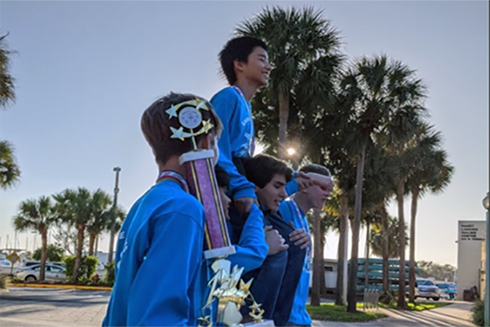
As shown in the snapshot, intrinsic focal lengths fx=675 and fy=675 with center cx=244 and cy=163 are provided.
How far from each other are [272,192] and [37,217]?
37851 millimetres

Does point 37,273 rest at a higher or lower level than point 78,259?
lower

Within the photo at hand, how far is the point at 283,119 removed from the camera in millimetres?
19422

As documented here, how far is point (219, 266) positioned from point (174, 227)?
10.6 inches

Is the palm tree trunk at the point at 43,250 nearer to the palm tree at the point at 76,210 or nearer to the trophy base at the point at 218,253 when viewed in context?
the palm tree at the point at 76,210

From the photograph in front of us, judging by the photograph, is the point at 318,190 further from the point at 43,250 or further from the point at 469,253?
the point at 469,253

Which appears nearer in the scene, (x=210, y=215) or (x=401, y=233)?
(x=210, y=215)

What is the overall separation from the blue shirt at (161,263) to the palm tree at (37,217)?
3813cm

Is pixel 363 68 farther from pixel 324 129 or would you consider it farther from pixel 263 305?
pixel 263 305

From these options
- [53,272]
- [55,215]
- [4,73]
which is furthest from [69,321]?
[53,272]

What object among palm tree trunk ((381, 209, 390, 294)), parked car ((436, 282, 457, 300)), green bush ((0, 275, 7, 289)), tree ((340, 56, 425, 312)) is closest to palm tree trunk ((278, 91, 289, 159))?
tree ((340, 56, 425, 312))

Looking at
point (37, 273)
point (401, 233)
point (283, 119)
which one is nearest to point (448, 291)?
point (401, 233)

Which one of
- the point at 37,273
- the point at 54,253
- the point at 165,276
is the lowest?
the point at 37,273

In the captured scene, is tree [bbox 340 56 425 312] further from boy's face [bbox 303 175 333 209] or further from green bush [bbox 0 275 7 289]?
boy's face [bbox 303 175 333 209]

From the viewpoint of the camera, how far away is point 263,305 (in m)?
2.50
